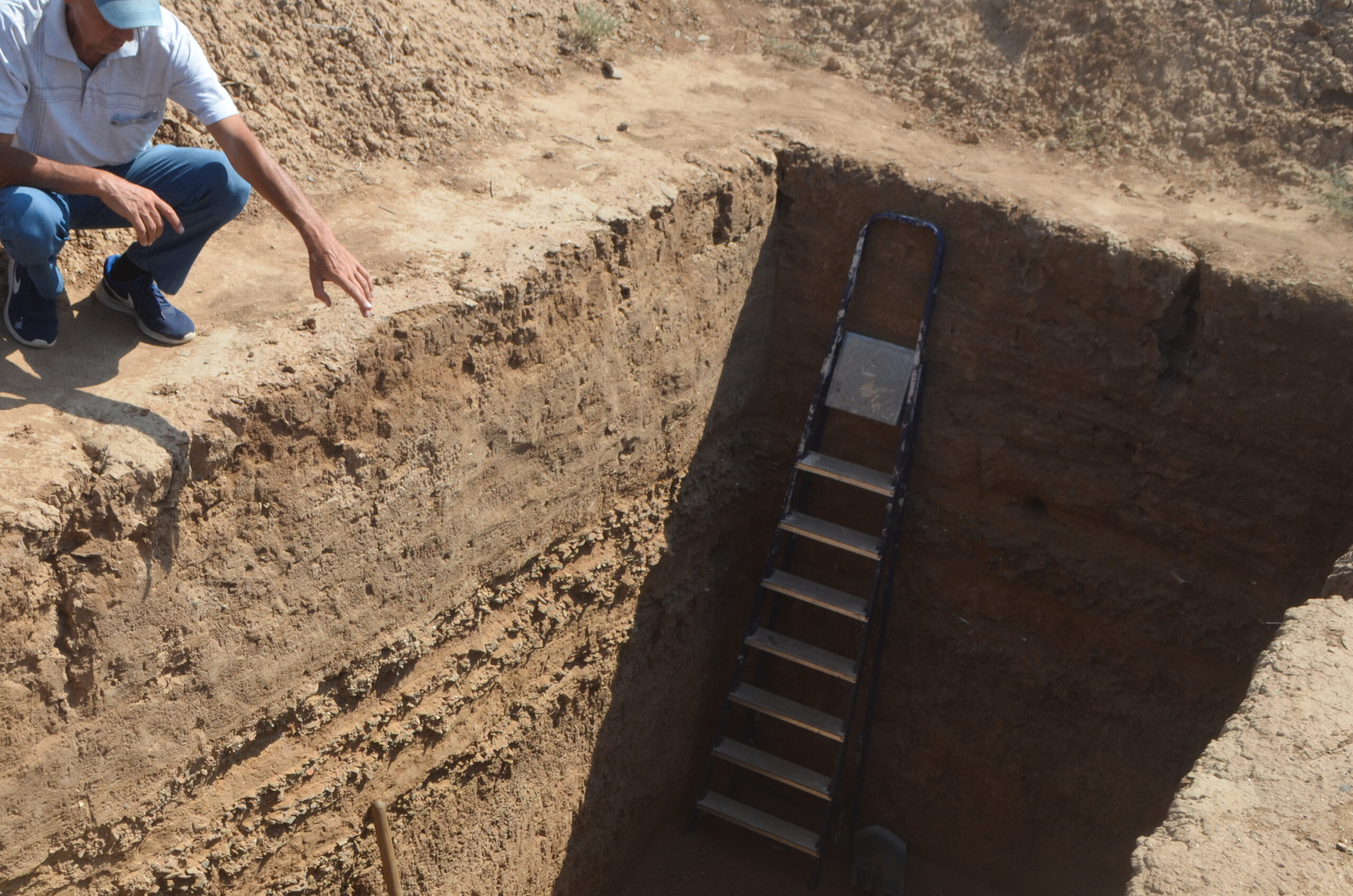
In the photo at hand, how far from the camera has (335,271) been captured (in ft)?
11.1

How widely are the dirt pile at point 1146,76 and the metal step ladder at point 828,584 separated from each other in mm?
1386

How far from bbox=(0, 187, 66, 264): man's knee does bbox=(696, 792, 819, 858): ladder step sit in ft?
14.7

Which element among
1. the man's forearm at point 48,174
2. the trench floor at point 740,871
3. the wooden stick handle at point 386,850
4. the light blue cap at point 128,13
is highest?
the light blue cap at point 128,13

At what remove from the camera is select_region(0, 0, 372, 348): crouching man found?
124 inches

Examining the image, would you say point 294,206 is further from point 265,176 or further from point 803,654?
point 803,654

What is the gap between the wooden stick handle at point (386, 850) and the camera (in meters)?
4.33

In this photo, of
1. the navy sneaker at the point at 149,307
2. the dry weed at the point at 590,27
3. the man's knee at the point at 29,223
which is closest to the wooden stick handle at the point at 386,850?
the navy sneaker at the point at 149,307

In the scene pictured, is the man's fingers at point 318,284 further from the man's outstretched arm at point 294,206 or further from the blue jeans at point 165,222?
the blue jeans at point 165,222

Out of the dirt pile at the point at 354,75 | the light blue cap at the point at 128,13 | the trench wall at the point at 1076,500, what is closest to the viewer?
the light blue cap at the point at 128,13

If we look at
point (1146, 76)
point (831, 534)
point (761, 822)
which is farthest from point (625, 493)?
point (1146, 76)

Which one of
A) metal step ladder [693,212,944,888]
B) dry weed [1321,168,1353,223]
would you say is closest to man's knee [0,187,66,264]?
metal step ladder [693,212,944,888]

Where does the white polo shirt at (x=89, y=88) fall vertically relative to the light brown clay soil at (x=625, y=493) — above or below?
above

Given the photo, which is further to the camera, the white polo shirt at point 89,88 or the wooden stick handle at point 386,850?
the wooden stick handle at point 386,850

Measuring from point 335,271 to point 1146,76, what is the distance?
4840mm
